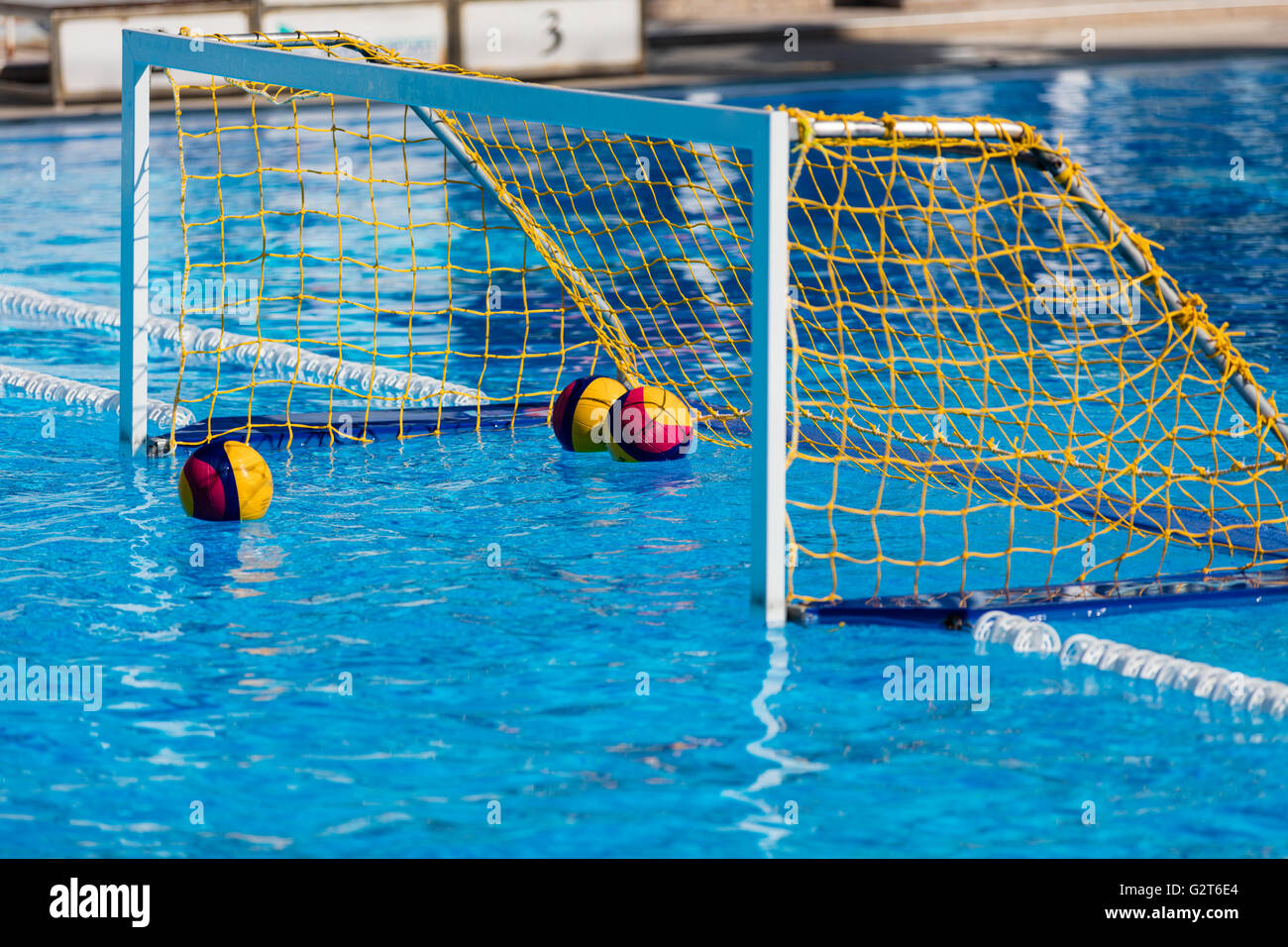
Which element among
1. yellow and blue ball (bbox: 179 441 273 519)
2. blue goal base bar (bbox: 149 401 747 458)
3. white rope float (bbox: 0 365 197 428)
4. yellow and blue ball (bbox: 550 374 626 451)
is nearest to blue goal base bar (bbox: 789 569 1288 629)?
yellow and blue ball (bbox: 550 374 626 451)

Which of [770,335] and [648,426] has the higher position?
[770,335]

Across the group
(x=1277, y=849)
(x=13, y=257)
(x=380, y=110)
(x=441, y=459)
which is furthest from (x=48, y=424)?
(x=380, y=110)

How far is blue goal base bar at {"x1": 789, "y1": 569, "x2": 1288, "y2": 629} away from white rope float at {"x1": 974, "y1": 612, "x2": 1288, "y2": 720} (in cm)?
9

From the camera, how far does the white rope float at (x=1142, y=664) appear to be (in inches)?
201

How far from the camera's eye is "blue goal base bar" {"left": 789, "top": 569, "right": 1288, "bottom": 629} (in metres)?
5.69

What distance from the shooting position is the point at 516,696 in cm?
518

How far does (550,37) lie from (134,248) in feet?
40.3

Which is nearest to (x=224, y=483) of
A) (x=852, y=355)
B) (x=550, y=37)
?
(x=852, y=355)

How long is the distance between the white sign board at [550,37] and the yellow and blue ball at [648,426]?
11655 millimetres

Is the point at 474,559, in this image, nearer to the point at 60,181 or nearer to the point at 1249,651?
the point at 1249,651

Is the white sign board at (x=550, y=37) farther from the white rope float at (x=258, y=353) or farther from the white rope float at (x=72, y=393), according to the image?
the white rope float at (x=72, y=393)

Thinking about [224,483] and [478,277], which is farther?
[478,277]

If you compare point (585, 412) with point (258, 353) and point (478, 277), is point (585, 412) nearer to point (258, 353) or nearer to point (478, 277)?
point (258, 353)

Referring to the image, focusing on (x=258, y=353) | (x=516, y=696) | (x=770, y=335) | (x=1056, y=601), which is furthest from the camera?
(x=258, y=353)
